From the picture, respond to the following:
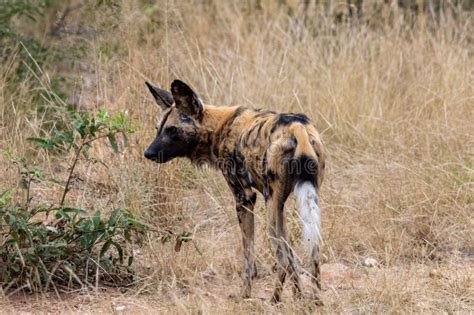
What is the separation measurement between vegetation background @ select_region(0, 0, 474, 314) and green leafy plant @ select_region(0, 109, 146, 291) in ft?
0.37

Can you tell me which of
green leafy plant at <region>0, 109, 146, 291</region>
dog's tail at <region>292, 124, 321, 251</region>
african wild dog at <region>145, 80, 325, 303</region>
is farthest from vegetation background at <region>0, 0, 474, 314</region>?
dog's tail at <region>292, 124, 321, 251</region>

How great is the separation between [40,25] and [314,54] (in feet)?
9.82

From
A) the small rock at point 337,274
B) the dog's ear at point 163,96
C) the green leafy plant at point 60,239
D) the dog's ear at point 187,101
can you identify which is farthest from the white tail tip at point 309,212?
the dog's ear at point 163,96

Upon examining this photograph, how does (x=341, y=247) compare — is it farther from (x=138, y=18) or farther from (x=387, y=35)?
(x=387, y=35)

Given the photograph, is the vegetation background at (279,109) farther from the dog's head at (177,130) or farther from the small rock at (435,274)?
the dog's head at (177,130)

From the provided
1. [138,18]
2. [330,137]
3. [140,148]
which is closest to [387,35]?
[330,137]

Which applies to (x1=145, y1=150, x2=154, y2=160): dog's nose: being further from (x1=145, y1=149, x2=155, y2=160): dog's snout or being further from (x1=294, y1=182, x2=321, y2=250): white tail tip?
(x1=294, y1=182, x2=321, y2=250): white tail tip

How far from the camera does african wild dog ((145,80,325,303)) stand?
4.41 meters

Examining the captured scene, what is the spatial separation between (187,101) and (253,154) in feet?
1.95

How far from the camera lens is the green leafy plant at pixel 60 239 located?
493cm

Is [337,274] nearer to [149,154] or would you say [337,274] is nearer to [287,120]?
[287,120]

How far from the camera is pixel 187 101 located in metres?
5.16

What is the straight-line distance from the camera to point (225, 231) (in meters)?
5.89

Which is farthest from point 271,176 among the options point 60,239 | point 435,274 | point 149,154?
point 60,239
